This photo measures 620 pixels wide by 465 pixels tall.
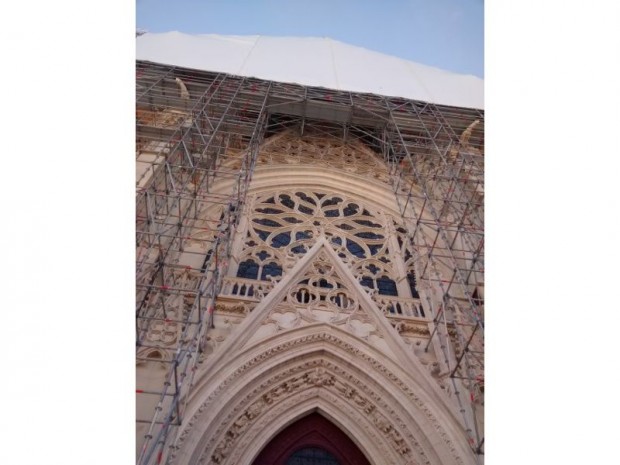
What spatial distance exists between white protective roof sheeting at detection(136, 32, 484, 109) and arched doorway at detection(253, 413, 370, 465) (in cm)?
787

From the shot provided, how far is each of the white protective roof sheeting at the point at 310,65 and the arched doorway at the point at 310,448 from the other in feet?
25.8

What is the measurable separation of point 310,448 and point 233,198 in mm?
3717

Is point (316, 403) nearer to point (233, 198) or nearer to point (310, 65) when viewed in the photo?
point (233, 198)

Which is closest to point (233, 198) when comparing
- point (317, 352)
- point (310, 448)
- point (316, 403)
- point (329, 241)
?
point (329, 241)

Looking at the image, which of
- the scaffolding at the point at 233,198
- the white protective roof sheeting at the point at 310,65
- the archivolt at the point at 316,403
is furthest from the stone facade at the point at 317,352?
the white protective roof sheeting at the point at 310,65

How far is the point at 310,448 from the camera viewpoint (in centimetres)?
646

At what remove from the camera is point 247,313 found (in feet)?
23.2

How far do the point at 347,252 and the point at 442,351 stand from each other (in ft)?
8.05

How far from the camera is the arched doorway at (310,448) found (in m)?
6.31

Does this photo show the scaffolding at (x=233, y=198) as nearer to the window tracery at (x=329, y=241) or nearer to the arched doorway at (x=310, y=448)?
the window tracery at (x=329, y=241)
